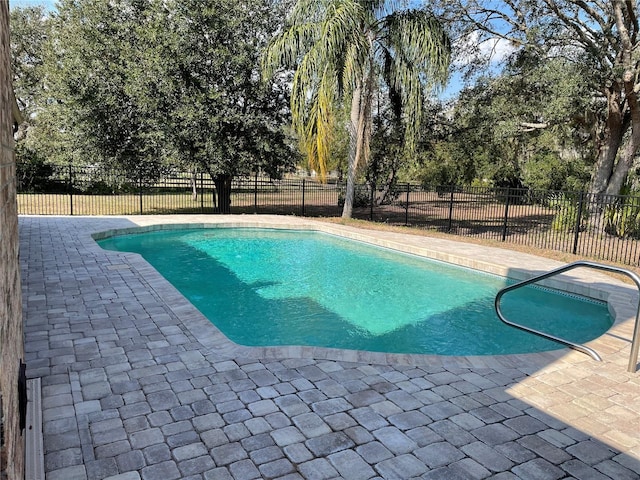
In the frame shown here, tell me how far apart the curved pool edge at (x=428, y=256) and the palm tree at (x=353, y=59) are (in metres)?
2.64

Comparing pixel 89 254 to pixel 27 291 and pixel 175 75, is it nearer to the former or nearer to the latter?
Answer: pixel 27 291

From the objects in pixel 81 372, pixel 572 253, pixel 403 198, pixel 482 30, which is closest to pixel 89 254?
pixel 81 372

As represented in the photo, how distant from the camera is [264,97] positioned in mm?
14023

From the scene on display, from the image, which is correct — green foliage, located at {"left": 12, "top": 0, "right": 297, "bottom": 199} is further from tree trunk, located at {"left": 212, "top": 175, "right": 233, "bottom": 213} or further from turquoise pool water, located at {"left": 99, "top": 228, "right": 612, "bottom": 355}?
turquoise pool water, located at {"left": 99, "top": 228, "right": 612, "bottom": 355}

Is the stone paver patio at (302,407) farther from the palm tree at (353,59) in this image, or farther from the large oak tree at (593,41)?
the palm tree at (353,59)

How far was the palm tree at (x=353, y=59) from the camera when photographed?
11.3 meters

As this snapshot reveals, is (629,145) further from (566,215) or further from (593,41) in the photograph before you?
(593,41)

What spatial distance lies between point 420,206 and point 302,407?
1806 cm

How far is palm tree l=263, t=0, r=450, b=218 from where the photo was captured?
11312mm

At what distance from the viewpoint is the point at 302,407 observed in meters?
3.06

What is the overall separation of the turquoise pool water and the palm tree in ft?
11.0

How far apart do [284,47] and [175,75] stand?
3.52 meters

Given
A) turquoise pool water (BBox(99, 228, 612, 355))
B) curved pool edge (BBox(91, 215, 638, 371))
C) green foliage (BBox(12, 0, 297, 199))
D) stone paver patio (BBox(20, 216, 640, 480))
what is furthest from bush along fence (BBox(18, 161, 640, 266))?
stone paver patio (BBox(20, 216, 640, 480))

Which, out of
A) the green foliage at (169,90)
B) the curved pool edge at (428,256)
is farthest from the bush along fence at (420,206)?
the curved pool edge at (428,256)
